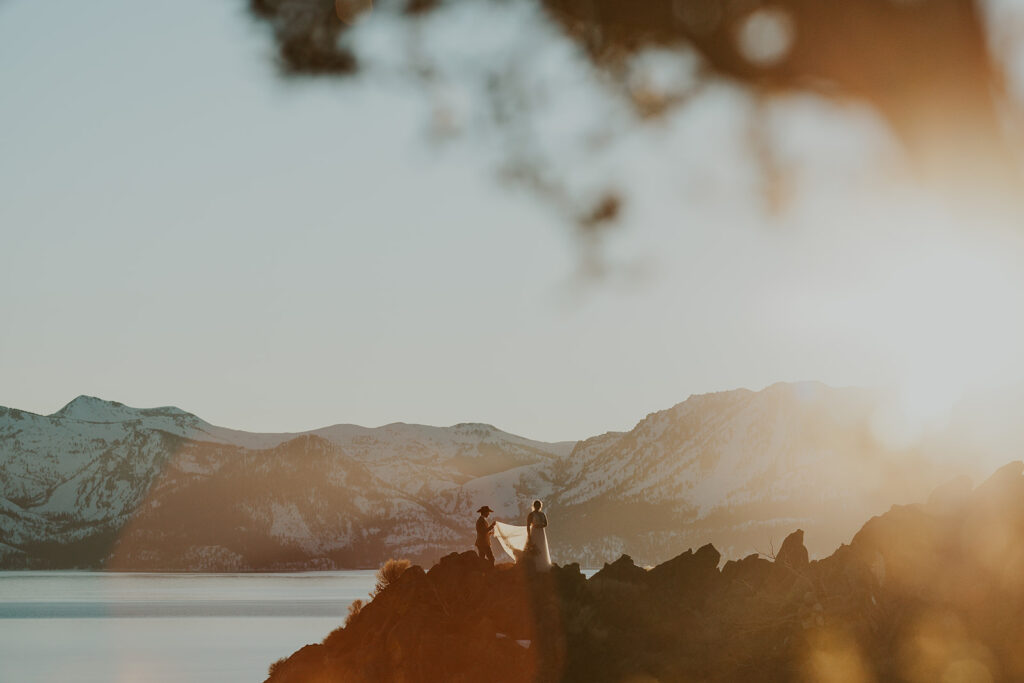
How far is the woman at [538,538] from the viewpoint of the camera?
32.8 meters

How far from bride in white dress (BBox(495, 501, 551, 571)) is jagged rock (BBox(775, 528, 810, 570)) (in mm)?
5721

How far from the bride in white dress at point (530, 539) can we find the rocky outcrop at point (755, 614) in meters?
0.44

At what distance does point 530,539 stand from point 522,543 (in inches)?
100

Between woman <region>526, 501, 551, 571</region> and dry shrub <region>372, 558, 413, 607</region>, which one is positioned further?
dry shrub <region>372, 558, 413, 607</region>

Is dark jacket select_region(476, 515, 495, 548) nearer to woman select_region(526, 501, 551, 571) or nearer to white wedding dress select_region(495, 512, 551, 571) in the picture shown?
white wedding dress select_region(495, 512, 551, 571)

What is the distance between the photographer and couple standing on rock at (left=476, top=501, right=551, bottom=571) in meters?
33.4

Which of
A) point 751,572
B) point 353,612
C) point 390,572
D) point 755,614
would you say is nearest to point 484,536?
point 751,572

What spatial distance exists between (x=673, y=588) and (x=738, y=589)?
2455 mm

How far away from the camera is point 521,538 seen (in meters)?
36.7

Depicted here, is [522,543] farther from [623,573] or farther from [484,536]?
[623,573]

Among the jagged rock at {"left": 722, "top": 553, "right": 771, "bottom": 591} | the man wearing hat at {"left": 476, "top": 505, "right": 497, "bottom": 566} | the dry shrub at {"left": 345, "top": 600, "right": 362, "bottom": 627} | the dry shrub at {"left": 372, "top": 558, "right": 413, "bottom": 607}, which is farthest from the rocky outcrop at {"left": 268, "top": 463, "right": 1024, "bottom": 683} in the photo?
the dry shrub at {"left": 345, "top": 600, "right": 362, "bottom": 627}

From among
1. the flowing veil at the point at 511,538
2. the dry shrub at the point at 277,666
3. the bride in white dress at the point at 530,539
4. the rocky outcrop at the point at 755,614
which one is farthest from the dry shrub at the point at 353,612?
the bride in white dress at the point at 530,539

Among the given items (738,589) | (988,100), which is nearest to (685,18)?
A: (988,100)

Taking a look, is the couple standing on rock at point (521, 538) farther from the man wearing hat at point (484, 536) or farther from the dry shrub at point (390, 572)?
the dry shrub at point (390, 572)
